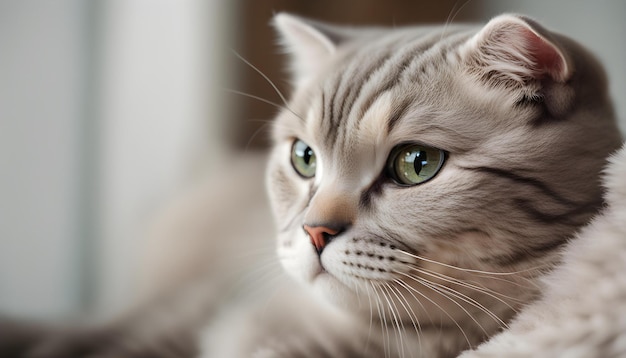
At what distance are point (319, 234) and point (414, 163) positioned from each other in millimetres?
180

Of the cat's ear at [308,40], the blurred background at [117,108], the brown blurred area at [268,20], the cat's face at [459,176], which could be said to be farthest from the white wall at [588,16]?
the cat's face at [459,176]

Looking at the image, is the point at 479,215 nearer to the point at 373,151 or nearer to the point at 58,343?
the point at 373,151

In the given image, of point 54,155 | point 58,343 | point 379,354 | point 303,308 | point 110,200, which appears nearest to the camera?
point 379,354

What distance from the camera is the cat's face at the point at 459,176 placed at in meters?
0.84

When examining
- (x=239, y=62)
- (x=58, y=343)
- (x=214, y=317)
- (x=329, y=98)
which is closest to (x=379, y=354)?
(x=329, y=98)

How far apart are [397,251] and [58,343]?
2.84ft

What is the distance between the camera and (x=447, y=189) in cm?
85

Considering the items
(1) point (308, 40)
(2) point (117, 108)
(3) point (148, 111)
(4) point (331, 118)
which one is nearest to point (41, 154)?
(2) point (117, 108)

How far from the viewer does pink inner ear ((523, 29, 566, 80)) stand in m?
0.82

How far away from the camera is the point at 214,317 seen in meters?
1.45

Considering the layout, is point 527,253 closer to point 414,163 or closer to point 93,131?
point 414,163

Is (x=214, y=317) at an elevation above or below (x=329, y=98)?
below

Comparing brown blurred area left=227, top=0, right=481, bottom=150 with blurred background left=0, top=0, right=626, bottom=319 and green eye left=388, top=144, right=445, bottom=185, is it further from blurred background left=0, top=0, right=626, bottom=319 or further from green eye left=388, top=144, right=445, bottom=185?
green eye left=388, top=144, right=445, bottom=185

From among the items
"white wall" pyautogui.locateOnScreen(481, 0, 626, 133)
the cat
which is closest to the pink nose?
the cat
